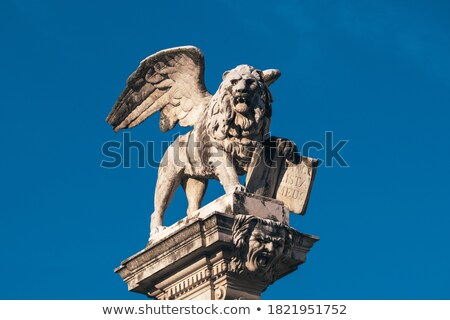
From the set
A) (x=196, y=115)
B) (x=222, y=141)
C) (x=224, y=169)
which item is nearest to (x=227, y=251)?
(x=224, y=169)

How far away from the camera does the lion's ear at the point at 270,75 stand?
103ft

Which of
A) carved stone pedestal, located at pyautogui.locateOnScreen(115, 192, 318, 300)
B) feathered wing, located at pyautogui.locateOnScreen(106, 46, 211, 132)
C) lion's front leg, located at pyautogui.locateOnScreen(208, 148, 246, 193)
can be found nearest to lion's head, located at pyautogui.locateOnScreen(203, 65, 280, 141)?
lion's front leg, located at pyautogui.locateOnScreen(208, 148, 246, 193)

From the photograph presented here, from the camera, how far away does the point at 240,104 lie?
99.7 feet

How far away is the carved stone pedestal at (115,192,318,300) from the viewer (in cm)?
2928

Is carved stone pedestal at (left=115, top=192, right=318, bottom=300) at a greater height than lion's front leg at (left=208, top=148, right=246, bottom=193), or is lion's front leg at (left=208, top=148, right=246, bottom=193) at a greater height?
lion's front leg at (left=208, top=148, right=246, bottom=193)

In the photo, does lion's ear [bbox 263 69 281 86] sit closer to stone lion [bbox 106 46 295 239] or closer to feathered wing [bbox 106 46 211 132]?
stone lion [bbox 106 46 295 239]

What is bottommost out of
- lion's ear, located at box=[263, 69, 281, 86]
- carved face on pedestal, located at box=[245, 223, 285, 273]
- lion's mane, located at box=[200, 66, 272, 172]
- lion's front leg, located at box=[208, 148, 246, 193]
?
carved face on pedestal, located at box=[245, 223, 285, 273]

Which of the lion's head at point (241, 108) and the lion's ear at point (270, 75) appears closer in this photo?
the lion's head at point (241, 108)

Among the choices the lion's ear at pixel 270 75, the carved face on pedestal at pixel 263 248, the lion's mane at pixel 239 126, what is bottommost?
the carved face on pedestal at pixel 263 248

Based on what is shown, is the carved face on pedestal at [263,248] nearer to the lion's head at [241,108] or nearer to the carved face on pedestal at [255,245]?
the carved face on pedestal at [255,245]

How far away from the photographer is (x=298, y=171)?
30.9 m

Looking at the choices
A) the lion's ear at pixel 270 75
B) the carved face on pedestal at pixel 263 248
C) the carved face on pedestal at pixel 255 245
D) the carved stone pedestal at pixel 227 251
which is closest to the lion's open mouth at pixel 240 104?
the lion's ear at pixel 270 75
